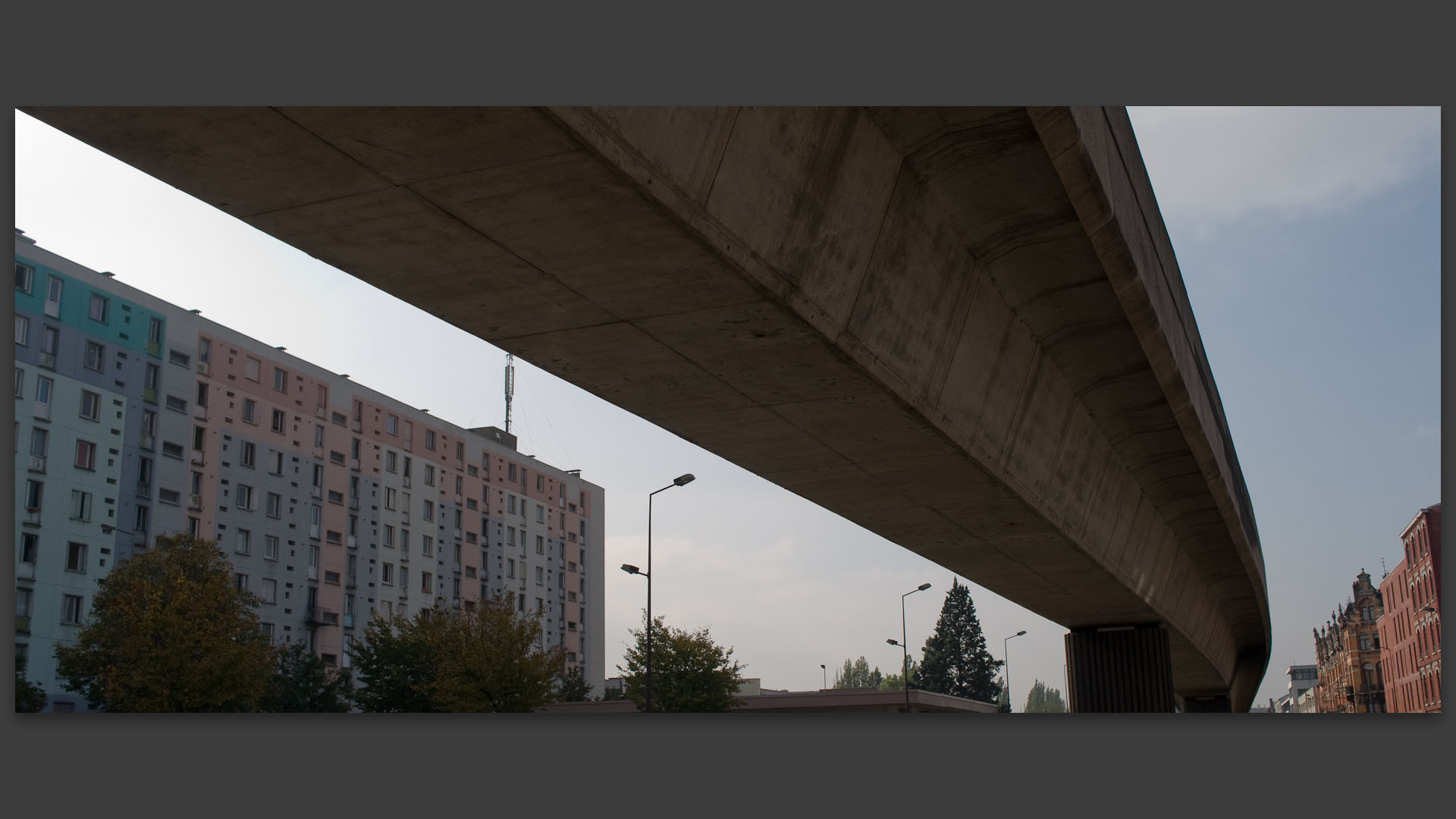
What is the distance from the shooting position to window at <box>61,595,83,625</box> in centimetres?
5097

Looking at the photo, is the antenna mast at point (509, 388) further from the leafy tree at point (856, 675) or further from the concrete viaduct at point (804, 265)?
the concrete viaduct at point (804, 265)

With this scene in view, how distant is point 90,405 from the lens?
5500cm

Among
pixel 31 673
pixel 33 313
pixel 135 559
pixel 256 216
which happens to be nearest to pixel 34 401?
pixel 33 313

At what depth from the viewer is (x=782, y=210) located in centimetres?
640

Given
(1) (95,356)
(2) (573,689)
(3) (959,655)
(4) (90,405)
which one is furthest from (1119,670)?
(3) (959,655)

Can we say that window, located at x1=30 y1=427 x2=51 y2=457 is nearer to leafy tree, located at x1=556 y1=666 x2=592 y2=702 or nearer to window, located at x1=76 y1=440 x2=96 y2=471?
window, located at x1=76 y1=440 x2=96 y2=471

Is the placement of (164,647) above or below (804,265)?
below

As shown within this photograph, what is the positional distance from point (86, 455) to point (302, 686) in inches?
615

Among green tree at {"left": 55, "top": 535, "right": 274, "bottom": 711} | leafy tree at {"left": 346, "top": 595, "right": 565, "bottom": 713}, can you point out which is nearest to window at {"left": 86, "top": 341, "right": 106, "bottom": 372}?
green tree at {"left": 55, "top": 535, "right": 274, "bottom": 711}

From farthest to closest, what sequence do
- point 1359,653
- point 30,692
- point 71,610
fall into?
point 71,610, point 30,692, point 1359,653

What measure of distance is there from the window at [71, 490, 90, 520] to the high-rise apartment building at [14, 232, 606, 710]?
7 cm

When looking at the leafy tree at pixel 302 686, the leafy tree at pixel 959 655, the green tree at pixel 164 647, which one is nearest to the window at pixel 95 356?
the green tree at pixel 164 647

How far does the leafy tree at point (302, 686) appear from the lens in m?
60.3

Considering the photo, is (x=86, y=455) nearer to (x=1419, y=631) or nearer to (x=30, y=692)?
(x=30, y=692)
